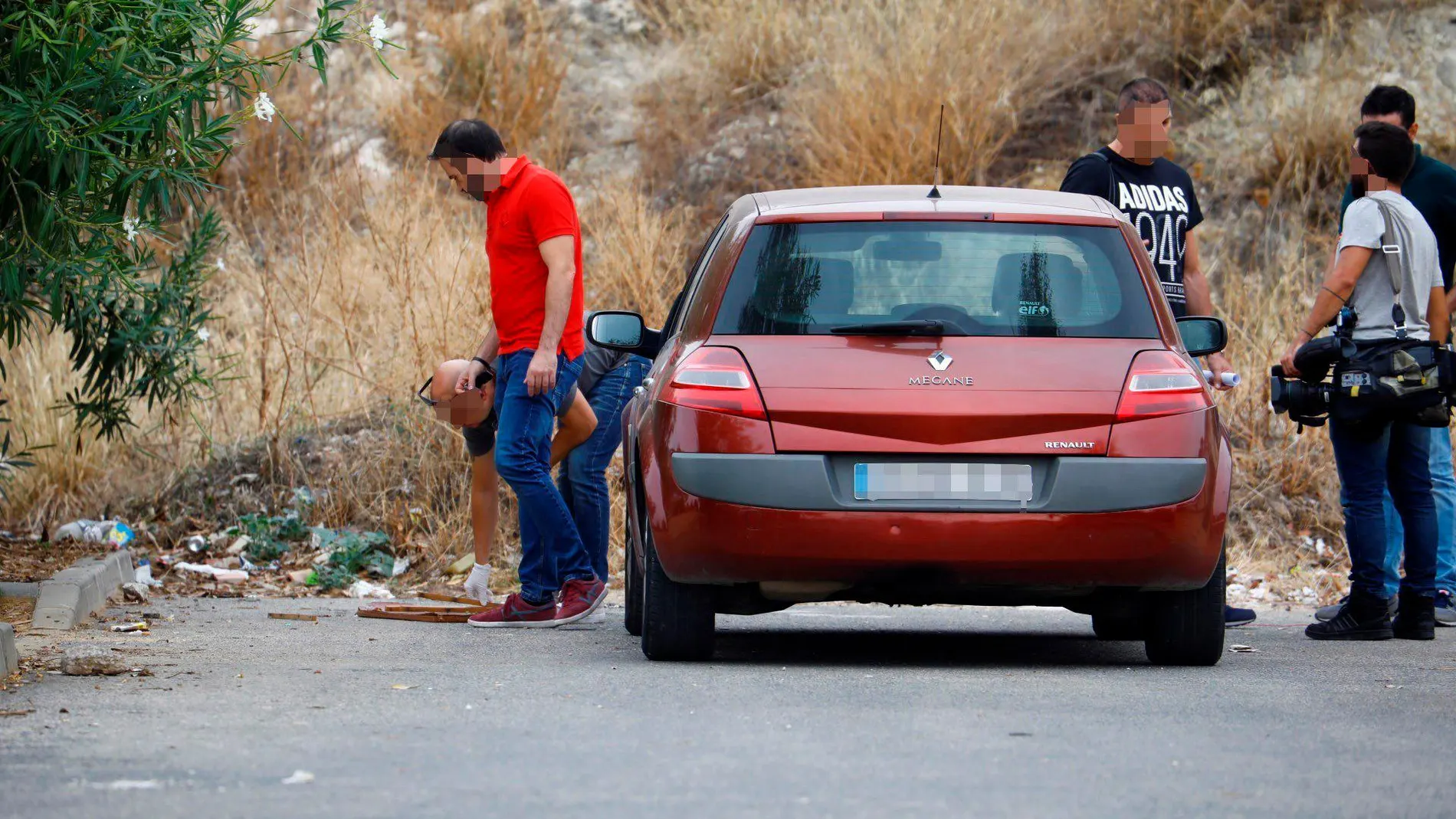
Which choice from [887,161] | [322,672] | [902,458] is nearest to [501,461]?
[322,672]

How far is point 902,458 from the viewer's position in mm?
6102

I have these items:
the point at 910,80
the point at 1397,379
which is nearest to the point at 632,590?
the point at 1397,379

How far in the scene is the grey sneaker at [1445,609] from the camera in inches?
337

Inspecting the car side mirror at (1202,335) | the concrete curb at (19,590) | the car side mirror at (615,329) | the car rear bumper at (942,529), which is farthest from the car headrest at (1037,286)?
the concrete curb at (19,590)

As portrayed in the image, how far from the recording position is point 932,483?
6109 mm

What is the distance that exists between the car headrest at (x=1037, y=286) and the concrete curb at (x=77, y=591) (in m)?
4.01

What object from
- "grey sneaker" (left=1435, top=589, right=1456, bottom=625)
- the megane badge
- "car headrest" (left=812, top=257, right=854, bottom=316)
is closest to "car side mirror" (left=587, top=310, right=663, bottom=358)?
"car headrest" (left=812, top=257, right=854, bottom=316)

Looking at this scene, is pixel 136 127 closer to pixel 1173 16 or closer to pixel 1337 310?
pixel 1337 310

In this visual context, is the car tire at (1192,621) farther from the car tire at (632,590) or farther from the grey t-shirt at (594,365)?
the grey t-shirt at (594,365)

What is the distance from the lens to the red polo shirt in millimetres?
7844

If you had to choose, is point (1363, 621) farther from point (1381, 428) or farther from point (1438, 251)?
point (1438, 251)

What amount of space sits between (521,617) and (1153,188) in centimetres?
326

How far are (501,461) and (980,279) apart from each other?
2323 mm

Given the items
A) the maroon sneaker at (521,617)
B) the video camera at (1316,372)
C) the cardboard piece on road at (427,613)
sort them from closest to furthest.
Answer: the video camera at (1316,372) → the maroon sneaker at (521,617) → the cardboard piece on road at (427,613)
